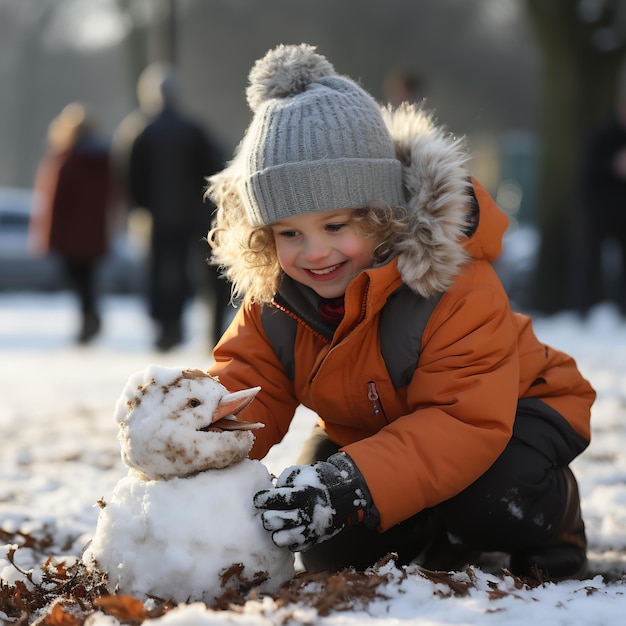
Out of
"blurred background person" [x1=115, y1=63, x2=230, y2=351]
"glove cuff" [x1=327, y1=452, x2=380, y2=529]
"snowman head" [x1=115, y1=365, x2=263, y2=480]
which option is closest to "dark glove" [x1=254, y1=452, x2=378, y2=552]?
"glove cuff" [x1=327, y1=452, x2=380, y2=529]

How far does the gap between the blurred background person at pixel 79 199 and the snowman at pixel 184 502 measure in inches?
265

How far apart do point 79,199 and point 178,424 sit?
6947 mm

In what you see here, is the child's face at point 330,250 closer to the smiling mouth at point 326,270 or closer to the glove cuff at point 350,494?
the smiling mouth at point 326,270

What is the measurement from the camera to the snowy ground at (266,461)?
1910mm

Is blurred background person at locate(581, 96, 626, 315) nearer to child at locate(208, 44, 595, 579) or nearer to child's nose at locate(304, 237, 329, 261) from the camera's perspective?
child at locate(208, 44, 595, 579)

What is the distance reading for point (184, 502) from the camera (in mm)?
2064

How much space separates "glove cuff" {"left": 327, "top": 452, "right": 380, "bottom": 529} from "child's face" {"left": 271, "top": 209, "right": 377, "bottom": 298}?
1.66 feet

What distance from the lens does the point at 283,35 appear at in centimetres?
2820

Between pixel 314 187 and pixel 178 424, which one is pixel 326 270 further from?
pixel 178 424

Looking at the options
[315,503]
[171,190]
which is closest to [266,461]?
[315,503]

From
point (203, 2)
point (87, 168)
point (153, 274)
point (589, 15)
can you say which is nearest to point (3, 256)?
point (87, 168)

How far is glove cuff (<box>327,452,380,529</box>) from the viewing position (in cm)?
215

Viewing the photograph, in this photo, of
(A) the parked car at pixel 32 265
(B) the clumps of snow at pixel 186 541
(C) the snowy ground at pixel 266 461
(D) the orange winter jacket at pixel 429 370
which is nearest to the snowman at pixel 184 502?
(B) the clumps of snow at pixel 186 541

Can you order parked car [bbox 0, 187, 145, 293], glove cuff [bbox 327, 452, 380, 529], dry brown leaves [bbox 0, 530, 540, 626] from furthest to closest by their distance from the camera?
1. parked car [bbox 0, 187, 145, 293]
2. glove cuff [bbox 327, 452, 380, 529]
3. dry brown leaves [bbox 0, 530, 540, 626]
